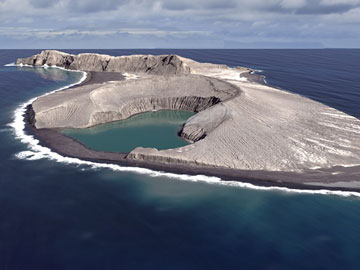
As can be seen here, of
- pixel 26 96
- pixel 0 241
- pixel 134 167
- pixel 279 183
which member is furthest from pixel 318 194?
pixel 26 96

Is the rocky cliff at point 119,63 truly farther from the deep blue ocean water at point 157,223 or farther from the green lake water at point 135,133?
the deep blue ocean water at point 157,223

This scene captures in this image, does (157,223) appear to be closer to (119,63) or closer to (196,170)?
(196,170)

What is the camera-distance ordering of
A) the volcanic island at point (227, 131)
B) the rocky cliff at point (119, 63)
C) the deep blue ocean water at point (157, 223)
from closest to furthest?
1. the deep blue ocean water at point (157, 223)
2. the volcanic island at point (227, 131)
3. the rocky cliff at point (119, 63)

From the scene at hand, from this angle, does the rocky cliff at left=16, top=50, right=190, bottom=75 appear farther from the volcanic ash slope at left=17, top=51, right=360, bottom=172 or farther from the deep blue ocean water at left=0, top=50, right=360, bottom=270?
the deep blue ocean water at left=0, top=50, right=360, bottom=270

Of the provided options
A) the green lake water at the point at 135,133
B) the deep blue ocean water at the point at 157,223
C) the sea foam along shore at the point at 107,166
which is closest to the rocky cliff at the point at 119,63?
the green lake water at the point at 135,133

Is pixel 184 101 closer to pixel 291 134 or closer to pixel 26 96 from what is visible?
pixel 291 134

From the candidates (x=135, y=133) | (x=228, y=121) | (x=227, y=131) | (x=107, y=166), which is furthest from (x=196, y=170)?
(x=135, y=133)
